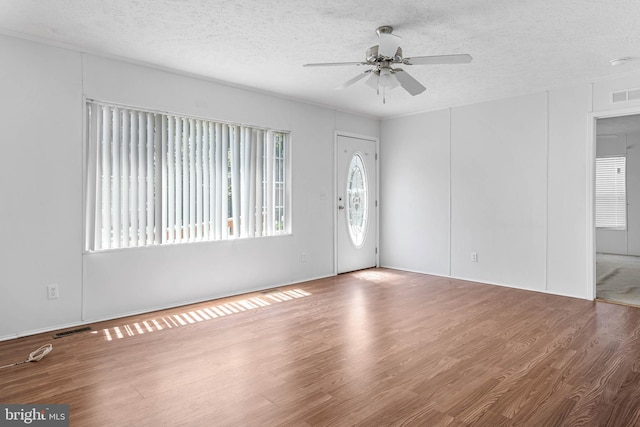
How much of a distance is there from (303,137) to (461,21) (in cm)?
290

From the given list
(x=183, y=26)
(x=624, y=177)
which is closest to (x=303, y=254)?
(x=183, y=26)

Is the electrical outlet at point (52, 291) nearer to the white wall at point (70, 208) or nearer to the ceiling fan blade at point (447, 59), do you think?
the white wall at point (70, 208)

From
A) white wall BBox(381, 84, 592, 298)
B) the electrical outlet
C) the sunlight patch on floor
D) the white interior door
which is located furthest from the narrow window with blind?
white wall BBox(381, 84, 592, 298)

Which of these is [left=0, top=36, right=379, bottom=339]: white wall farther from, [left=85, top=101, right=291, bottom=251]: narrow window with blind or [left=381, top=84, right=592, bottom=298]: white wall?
[left=381, top=84, right=592, bottom=298]: white wall

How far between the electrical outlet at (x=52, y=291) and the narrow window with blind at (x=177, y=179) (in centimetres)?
43

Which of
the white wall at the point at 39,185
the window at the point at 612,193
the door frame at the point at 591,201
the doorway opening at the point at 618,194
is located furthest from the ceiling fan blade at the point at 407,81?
the window at the point at 612,193

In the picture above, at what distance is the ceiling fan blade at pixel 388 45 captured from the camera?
3.05 m

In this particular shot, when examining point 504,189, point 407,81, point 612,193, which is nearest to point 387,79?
point 407,81

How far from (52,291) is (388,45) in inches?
143

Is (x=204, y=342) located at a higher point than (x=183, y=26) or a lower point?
lower

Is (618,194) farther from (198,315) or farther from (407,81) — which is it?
(198,315)

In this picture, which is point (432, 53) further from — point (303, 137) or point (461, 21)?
point (303, 137)

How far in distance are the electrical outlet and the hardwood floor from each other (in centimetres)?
34

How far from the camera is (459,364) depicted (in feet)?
9.25
